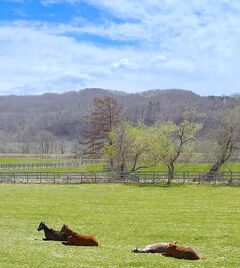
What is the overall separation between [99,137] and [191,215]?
61.5 metres

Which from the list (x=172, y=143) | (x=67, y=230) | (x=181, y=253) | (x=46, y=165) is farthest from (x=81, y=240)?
(x=46, y=165)

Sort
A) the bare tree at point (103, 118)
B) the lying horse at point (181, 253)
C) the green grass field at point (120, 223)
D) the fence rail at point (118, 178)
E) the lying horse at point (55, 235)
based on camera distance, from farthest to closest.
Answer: the bare tree at point (103, 118) < the fence rail at point (118, 178) < the lying horse at point (55, 235) < the lying horse at point (181, 253) < the green grass field at point (120, 223)

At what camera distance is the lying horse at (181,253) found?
15.4 m

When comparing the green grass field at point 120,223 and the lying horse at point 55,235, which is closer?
the green grass field at point 120,223

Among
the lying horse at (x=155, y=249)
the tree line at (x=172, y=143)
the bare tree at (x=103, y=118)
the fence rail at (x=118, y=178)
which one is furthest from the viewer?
the bare tree at (x=103, y=118)

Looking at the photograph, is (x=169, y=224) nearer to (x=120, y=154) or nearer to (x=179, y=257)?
(x=179, y=257)

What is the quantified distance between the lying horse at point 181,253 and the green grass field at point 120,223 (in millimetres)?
333

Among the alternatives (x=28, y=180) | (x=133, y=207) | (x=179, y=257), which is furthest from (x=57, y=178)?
(x=179, y=257)

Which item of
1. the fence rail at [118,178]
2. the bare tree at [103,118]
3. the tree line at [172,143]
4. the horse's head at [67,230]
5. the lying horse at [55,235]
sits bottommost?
the fence rail at [118,178]

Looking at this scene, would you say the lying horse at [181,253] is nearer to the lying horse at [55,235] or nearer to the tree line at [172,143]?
the lying horse at [55,235]

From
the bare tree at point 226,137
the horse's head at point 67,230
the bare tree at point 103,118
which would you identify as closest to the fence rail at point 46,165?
the bare tree at point 103,118

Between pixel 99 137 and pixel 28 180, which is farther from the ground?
pixel 99 137

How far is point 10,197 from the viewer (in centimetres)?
4472

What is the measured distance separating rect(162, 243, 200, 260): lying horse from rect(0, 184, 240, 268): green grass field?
0.33 m
